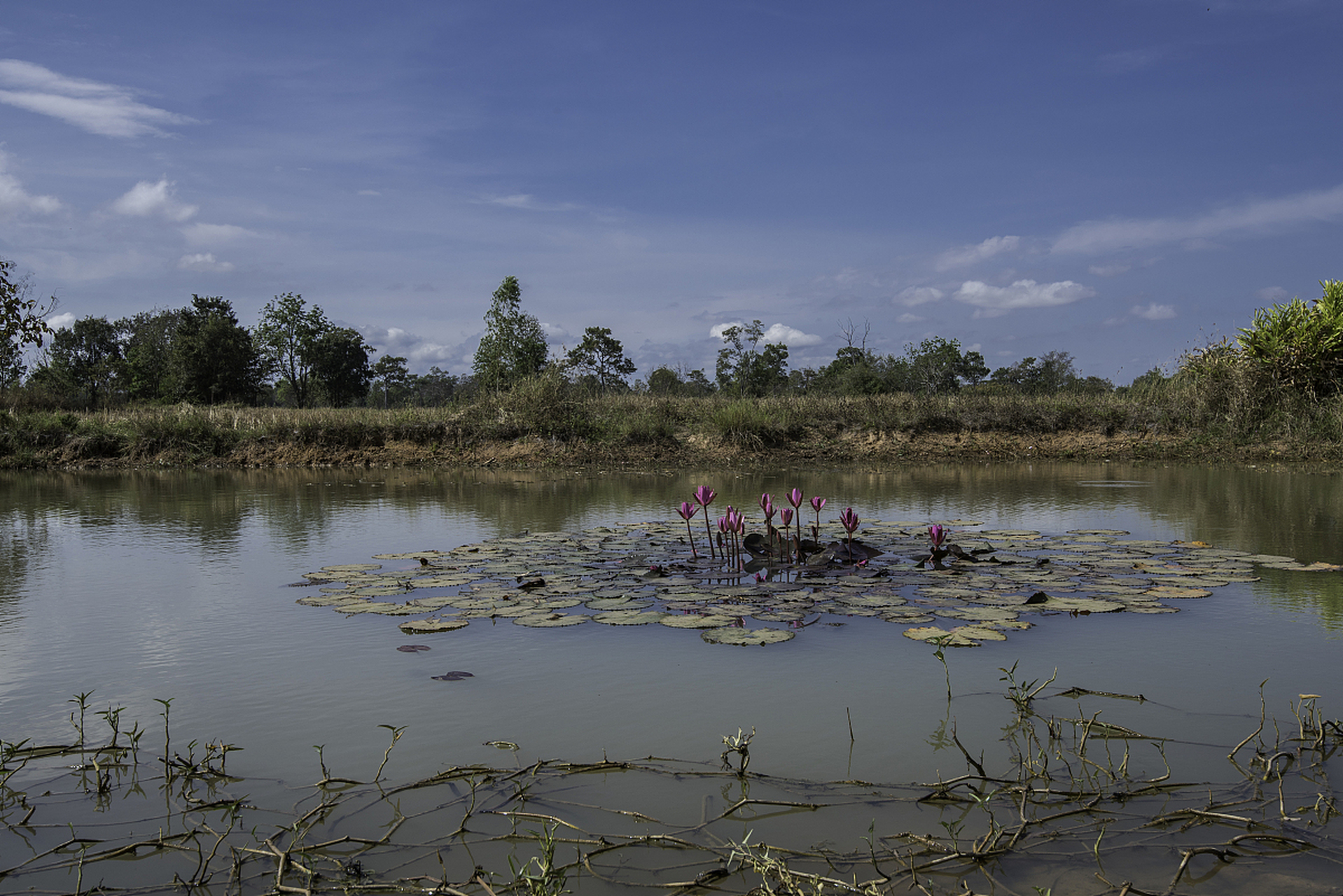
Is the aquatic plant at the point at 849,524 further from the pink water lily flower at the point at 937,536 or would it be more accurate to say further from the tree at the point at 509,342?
the tree at the point at 509,342

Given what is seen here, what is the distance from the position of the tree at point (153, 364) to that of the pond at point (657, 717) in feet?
156

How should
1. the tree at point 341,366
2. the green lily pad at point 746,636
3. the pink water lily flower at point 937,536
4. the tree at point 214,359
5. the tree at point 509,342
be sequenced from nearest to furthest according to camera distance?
1. the green lily pad at point 746,636
2. the pink water lily flower at point 937,536
3. the tree at point 509,342
4. the tree at point 214,359
5. the tree at point 341,366

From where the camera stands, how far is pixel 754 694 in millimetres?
3051

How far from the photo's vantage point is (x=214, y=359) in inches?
1809

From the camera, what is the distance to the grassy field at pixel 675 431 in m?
17.7

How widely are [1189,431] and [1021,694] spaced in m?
17.9

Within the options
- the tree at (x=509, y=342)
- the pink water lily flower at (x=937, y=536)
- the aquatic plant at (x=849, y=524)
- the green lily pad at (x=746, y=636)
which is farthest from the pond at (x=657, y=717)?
the tree at (x=509, y=342)

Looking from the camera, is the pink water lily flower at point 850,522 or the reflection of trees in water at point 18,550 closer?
the reflection of trees in water at point 18,550

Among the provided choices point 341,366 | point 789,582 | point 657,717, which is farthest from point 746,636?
point 341,366

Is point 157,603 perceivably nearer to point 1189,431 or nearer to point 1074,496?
point 1074,496

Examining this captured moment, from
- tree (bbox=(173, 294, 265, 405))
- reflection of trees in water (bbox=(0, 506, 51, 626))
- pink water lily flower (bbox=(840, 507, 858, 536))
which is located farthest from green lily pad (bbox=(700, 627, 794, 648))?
tree (bbox=(173, 294, 265, 405))

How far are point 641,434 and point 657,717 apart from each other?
15.7 m

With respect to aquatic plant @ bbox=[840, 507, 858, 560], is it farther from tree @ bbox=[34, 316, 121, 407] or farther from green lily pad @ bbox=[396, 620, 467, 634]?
tree @ bbox=[34, 316, 121, 407]

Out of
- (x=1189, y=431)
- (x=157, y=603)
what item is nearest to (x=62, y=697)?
(x=157, y=603)
